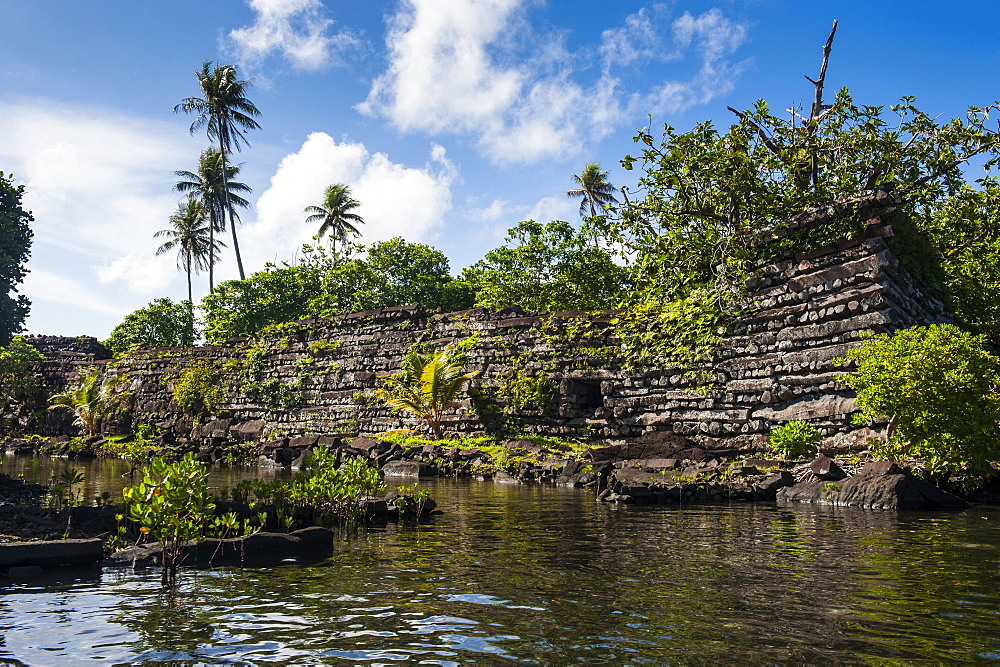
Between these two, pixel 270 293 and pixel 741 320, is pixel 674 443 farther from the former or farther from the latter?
pixel 270 293

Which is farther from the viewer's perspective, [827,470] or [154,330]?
[154,330]

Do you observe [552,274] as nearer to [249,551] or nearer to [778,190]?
[778,190]

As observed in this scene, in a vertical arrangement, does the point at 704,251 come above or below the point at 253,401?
above

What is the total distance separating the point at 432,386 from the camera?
19719 millimetres

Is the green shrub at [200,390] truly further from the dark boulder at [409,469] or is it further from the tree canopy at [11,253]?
the tree canopy at [11,253]

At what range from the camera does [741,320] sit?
14664mm

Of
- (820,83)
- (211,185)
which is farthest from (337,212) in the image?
(820,83)

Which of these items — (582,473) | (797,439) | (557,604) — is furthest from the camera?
(582,473)

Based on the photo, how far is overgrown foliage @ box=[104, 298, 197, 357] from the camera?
35.1 m

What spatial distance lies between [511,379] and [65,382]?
24776 mm

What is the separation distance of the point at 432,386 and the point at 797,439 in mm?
10217

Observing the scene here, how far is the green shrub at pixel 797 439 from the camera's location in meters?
12.7

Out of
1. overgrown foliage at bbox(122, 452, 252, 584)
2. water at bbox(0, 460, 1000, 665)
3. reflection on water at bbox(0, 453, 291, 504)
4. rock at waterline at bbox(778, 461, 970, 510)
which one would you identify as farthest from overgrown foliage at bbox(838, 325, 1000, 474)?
reflection on water at bbox(0, 453, 291, 504)

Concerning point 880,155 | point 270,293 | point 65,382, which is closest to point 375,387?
point 270,293
